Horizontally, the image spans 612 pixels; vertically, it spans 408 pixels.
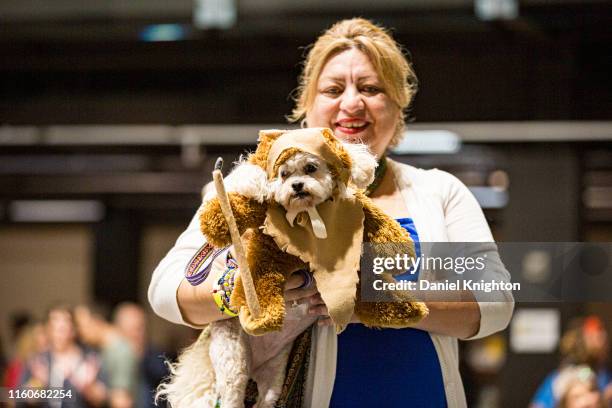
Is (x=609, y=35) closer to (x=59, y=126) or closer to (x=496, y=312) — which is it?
(x=496, y=312)

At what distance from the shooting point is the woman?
1.09 m

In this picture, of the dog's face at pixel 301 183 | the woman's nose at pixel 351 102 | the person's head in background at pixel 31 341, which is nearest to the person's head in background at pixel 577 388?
the woman's nose at pixel 351 102

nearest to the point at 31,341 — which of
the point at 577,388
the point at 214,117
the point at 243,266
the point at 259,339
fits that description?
the point at 214,117

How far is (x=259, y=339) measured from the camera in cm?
107

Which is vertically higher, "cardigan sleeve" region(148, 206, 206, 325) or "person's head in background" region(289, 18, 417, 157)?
"person's head in background" region(289, 18, 417, 157)

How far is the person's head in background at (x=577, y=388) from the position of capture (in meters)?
1.49

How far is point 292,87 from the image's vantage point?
151 cm

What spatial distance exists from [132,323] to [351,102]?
701 millimetres

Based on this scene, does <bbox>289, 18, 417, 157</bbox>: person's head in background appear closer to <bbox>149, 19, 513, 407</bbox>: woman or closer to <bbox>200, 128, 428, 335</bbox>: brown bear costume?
<bbox>149, 19, 513, 407</bbox>: woman

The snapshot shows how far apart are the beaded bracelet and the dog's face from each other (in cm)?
11

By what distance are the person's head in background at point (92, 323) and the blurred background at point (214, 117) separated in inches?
1.0

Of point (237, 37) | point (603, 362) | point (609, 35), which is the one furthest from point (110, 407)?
point (609, 35)

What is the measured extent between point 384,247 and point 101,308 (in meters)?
0.82

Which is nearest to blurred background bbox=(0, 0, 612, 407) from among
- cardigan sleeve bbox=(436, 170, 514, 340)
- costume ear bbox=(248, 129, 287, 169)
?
cardigan sleeve bbox=(436, 170, 514, 340)
